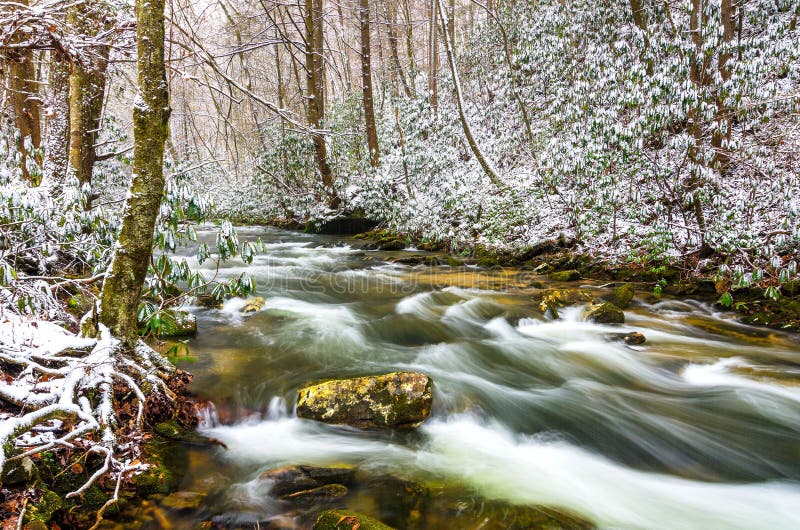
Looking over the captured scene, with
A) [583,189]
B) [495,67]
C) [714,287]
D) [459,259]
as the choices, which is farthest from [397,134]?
[714,287]

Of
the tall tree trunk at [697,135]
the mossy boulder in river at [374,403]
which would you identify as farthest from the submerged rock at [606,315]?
the mossy boulder in river at [374,403]

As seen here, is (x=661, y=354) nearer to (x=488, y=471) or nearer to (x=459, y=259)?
(x=488, y=471)

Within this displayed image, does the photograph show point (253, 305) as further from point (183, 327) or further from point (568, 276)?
point (568, 276)

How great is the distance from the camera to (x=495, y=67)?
677 inches

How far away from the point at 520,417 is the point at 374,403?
1.62 meters

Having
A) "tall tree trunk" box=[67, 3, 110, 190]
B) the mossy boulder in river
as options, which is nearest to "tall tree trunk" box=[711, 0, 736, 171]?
the mossy boulder in river

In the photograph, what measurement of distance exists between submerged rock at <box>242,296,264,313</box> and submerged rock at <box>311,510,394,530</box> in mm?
4913

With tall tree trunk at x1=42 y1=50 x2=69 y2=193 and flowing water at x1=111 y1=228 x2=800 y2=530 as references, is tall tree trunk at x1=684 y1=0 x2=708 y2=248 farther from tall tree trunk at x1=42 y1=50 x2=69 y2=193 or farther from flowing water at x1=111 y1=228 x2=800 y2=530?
tall tree trunk at x1=42 y1=50 x2=69 y2=193

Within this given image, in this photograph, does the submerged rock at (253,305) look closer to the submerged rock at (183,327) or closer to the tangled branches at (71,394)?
the submerged rock at (183,327)

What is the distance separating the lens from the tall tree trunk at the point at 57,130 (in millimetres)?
5812

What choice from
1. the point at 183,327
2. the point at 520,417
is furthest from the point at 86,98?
the point at 520,417

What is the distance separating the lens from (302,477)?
3.27 meters

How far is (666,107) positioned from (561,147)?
237cm

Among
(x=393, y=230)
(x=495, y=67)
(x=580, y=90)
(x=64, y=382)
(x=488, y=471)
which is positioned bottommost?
(x=488, y=471)
